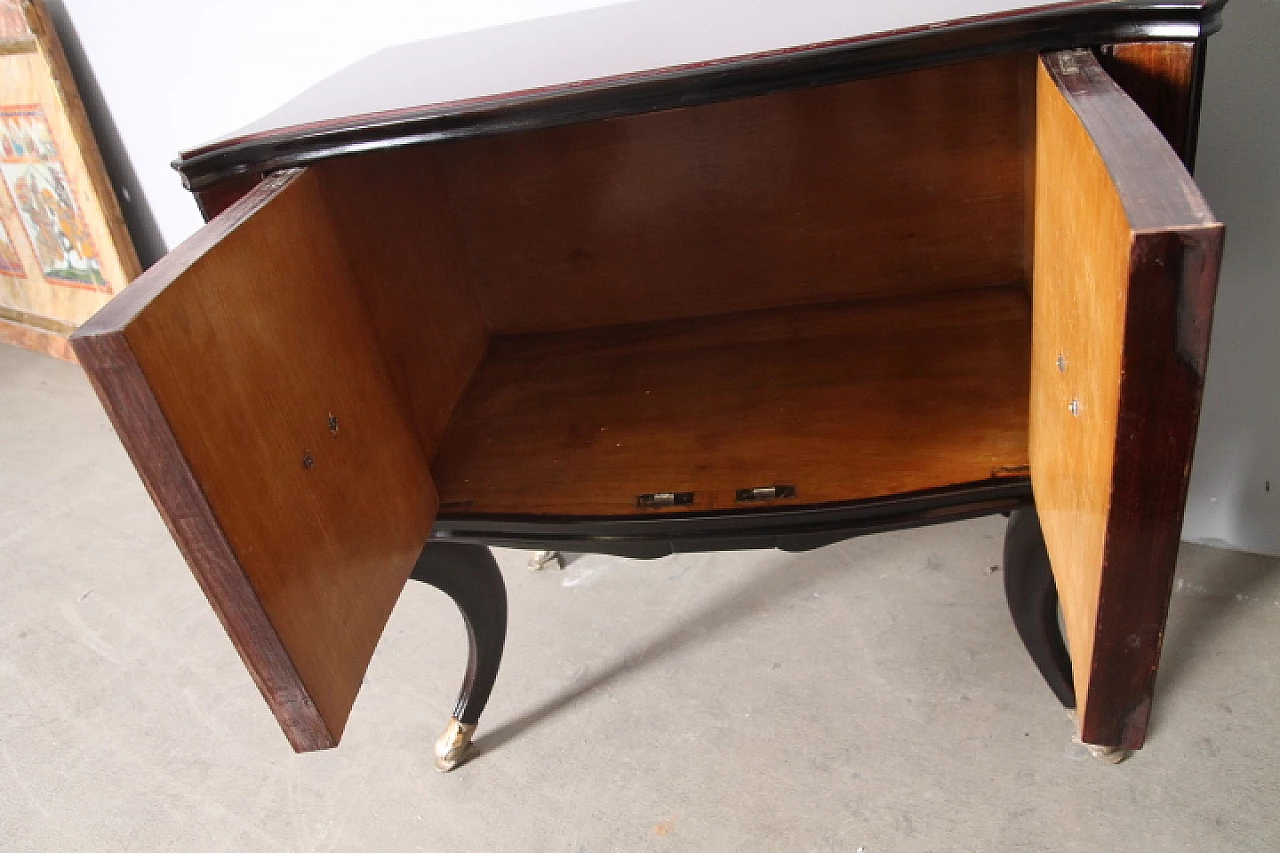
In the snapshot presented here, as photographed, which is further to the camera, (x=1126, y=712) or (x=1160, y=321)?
(x=1126, y=712)

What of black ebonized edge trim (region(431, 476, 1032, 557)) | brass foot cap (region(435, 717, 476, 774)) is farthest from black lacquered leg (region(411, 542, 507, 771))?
black ebonized edge trim (region(431, 476, 1032, 557))

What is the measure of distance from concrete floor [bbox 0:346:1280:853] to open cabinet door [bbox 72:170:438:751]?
0.43m

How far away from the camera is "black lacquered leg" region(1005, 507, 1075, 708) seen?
84cm

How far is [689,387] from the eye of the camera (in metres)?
0.91

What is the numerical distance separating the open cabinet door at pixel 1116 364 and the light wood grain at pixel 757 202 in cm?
31

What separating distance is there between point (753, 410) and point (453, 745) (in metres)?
0.52

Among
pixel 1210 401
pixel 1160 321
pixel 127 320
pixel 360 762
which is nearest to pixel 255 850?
pixel 360 762

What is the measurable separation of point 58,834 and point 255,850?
10.3 inches

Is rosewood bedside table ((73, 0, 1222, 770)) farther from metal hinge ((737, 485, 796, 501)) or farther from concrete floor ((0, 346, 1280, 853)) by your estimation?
concrete floor ((0, 346, 1280, 853))

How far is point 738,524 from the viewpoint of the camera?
74 centimetres

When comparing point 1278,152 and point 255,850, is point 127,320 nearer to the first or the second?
point 255,850

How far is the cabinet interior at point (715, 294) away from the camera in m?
0.79

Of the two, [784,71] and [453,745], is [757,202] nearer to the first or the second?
[784,71]

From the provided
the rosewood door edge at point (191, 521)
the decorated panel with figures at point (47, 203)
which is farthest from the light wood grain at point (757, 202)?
the decorated panel with figures at point (47, 203)
